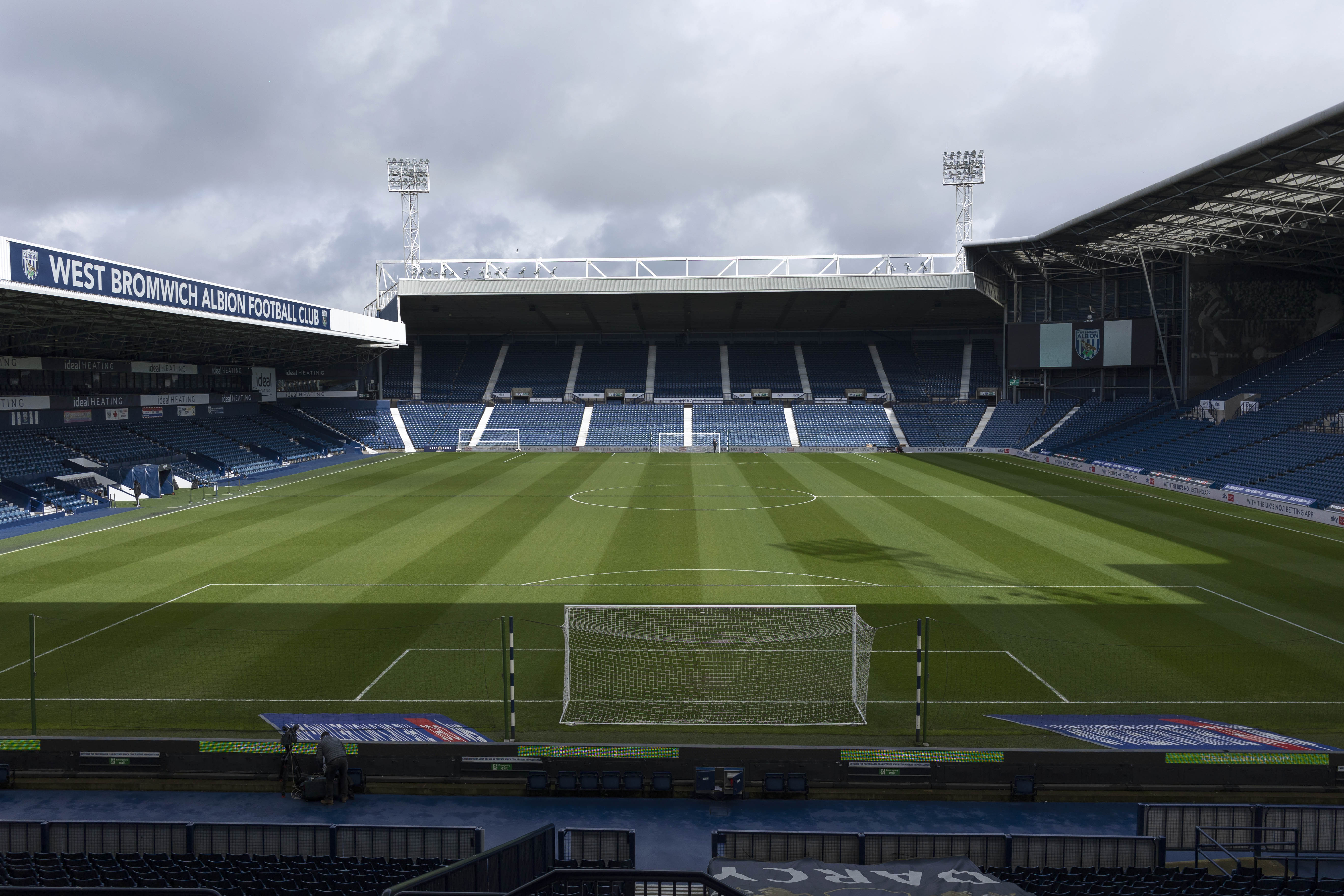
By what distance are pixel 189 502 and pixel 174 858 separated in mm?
31129

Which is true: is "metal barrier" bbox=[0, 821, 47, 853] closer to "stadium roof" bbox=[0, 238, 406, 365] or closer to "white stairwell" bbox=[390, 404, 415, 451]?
"stadium roof" bbox=[0, 238, 406, 365]

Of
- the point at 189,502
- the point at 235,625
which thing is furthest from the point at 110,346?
the point at 235,625

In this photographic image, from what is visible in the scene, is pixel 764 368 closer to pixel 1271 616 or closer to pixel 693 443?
pixel 693 443

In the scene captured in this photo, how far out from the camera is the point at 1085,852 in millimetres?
7746

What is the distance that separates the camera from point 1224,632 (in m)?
16.2

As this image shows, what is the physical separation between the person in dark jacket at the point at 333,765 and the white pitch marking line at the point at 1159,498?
28554 millimetres

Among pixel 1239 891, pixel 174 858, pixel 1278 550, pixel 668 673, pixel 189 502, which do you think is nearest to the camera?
pixel 1239 891

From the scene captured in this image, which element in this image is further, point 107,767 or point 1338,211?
point 1338,211

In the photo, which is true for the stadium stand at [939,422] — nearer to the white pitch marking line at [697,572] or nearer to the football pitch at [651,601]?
the football pitch at [651,601]

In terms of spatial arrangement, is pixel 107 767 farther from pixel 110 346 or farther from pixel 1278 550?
pixel 110 346

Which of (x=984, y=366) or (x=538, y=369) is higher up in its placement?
(x=984, y=366)

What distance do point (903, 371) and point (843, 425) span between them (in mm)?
10216

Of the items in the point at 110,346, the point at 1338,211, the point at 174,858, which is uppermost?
the point at 1338,211

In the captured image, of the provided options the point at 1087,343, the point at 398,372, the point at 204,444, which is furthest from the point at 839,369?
the point at 204,444
